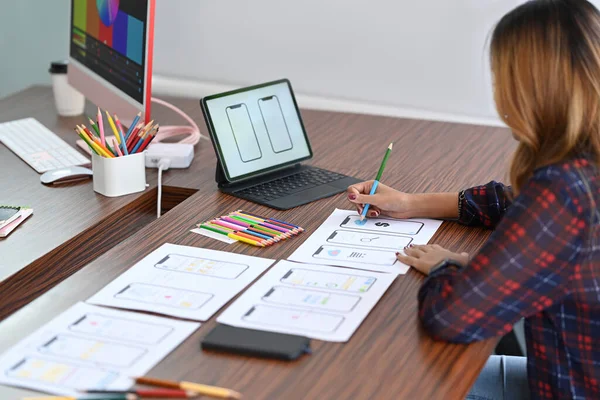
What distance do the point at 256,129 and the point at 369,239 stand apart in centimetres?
40

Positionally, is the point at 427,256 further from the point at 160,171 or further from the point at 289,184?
the point at 160,171

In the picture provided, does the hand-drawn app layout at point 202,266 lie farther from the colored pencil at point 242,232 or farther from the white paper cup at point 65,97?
the white paper cup at point 65,97

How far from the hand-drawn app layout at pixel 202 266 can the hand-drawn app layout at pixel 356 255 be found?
5.4 inches

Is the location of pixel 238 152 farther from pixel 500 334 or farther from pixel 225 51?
pixel 225 51

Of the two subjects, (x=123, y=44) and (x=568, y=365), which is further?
(x=123, y=44)

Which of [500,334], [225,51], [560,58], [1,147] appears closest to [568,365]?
[500,334]

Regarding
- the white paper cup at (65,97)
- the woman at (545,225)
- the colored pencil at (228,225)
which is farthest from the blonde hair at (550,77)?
the white paper cup at (65,97)

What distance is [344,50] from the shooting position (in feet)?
8.21

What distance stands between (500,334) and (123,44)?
117 centimetres

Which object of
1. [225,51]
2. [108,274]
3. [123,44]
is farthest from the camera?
[225,51]

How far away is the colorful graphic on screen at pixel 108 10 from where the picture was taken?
1.93 meters

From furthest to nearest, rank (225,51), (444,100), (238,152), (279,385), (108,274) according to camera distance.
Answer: (225,51), (444,100), (238,152), (108,274), (279,385)

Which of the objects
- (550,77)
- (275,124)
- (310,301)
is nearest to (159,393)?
(310,301)

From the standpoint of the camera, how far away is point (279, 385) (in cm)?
96
